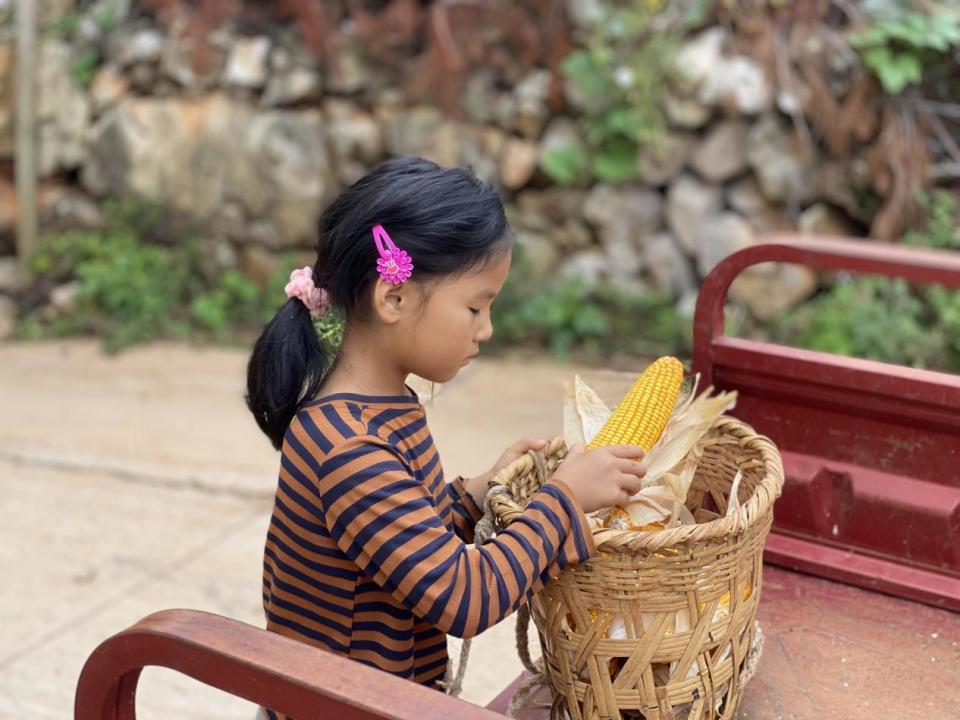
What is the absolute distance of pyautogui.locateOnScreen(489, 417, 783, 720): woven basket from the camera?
1353mm

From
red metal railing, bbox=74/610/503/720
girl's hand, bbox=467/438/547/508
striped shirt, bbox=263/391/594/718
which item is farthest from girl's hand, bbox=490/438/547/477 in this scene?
red metal railing, bbox=74/610/503/720

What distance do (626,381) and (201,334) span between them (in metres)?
4.46

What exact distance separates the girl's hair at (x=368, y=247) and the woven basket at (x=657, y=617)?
0.32 metres

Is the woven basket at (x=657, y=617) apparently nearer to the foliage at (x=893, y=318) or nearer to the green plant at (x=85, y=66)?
the foliage at (x=893, y=318)

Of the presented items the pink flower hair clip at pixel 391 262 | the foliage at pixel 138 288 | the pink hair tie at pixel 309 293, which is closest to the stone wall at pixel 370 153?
the foliage at pixel 138 288

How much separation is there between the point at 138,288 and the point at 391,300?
4.75 metres

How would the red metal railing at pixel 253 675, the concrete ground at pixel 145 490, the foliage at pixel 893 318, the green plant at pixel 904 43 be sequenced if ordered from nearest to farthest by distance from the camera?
the red metal railing at pixel 253 675
the concrete ground at pixel 145 490
the foliage at pixel 893 318
the green plant at pixel 904 43

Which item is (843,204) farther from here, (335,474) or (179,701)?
(335,474)

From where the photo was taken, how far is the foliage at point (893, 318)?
486 cm

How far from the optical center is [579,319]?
5.57m

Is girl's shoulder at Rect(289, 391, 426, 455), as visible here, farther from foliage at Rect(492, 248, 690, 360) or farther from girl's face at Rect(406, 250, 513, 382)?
foliage at Rect(492, 248, 690, 360)

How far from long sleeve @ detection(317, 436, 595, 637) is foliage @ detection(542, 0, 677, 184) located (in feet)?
13.6

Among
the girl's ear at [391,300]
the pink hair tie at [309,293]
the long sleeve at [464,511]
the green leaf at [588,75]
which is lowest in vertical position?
the long sleeve at [464,511]

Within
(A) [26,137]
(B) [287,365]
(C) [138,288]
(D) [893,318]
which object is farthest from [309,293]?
(A) [26,137]
